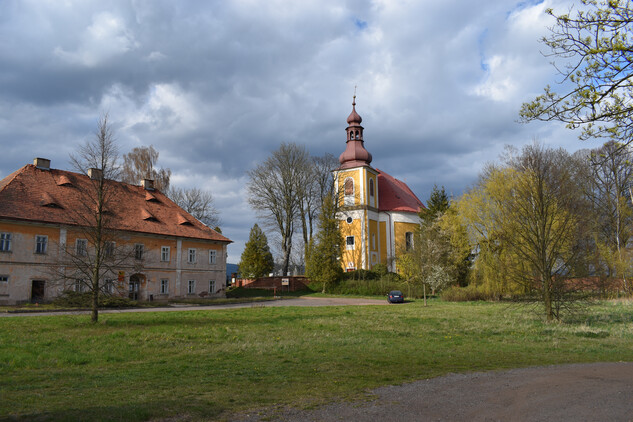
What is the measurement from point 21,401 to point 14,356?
4.77m

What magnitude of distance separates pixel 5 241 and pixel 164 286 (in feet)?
39.6

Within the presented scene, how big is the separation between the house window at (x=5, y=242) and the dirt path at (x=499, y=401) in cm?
2970

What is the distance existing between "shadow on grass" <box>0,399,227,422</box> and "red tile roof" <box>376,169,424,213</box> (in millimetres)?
53092

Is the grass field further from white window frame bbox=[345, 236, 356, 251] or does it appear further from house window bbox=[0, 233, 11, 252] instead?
white window frame bbox=[345, 236, 356, 251]

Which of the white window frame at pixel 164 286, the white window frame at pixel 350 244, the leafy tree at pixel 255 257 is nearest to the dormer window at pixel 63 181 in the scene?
the white window frame at pixel 164 286

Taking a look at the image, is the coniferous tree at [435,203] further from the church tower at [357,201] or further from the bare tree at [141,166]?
the bare tree at [141,166]

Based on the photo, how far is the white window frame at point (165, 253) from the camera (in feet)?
125

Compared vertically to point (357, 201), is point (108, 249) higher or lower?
lower

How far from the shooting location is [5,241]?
29.3m

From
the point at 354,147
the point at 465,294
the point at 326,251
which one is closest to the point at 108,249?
the point at 465,294

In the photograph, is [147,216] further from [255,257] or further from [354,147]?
[354,147]

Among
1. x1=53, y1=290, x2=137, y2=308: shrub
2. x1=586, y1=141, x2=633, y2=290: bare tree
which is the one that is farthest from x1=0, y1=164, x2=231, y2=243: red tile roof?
x1=586, y1=141, x2=633, y2=290: bare tree

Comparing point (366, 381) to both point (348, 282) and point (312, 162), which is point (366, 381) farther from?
point (312, 162)

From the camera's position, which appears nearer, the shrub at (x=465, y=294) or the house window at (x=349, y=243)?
the shrub at (x=465, y=294)
